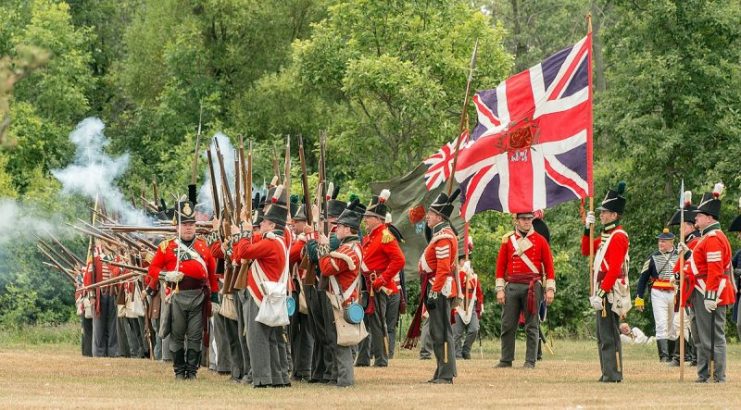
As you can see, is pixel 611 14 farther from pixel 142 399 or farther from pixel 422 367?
pixel 142 399

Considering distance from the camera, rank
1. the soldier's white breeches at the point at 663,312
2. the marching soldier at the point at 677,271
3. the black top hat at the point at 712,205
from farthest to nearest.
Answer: the soldier's white breeches at the point at 663,312, the marching soldier at the point at 677,271, the black top hat at the point at 712,205

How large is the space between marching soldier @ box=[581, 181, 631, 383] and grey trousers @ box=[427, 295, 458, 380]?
163 centimetres

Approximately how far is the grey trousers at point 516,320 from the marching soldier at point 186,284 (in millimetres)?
4250

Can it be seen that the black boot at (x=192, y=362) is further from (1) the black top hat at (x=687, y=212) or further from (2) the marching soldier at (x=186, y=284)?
(1) the black top hat at (x=687, y=212)

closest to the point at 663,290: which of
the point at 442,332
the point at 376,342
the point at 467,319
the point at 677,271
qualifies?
the point at 677,271

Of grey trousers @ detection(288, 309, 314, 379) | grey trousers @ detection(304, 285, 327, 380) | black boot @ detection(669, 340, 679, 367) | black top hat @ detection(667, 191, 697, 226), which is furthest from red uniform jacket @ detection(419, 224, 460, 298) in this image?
black boot @ detection(669, 340, 679, 367)

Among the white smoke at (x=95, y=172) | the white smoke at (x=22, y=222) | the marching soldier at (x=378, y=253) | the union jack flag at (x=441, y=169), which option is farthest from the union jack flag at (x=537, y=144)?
the white smoke at (x=22, y=222)

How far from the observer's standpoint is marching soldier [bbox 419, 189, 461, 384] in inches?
614

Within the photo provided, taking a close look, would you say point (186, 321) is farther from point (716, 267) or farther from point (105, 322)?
point (105, 322)

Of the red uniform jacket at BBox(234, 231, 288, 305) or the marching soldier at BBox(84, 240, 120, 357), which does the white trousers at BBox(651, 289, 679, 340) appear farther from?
the marching soldier at BBox(84, 240, 120, 357)

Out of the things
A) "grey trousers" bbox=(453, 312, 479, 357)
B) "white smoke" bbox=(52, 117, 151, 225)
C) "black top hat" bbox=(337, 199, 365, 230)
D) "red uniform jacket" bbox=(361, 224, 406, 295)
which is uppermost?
"white smoke" bbox=(52, 117, 151, 225)

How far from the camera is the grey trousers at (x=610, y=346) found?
15.9 metres

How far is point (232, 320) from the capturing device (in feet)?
55.2

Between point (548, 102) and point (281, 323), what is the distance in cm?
447
